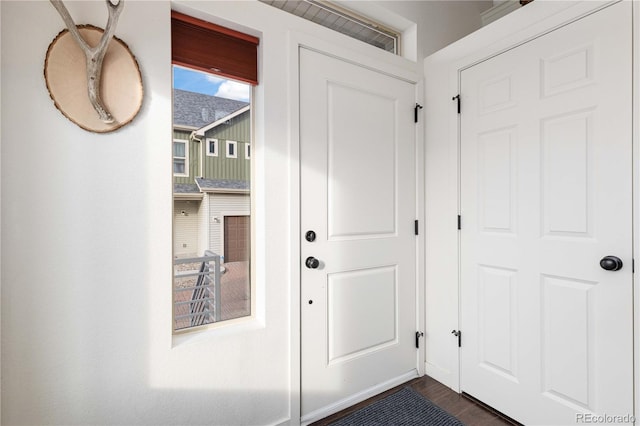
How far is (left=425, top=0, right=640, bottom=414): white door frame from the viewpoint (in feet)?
5.83

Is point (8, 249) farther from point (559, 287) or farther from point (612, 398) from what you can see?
point (612, 398)

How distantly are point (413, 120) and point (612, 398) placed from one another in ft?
5.96

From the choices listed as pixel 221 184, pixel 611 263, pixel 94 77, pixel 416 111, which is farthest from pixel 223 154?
pixel 611 263

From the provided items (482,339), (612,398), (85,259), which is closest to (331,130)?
(85,259)

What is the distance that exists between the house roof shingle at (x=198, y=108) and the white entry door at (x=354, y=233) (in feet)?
1.38

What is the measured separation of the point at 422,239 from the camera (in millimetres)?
2176

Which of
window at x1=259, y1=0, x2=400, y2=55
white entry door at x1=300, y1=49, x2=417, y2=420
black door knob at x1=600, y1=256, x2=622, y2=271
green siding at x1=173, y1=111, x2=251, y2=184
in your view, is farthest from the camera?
window at x1=259, y1=0, x2=400, y2=55

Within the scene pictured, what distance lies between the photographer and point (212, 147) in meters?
1.58

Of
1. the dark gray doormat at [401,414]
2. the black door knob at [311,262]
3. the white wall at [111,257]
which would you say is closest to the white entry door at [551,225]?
the dark gray doormat at [401,414]

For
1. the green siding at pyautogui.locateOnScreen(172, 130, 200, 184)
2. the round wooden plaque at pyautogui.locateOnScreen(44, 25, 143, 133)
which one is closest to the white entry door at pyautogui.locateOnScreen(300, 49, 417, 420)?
the green siding at pyautogui.locateOnScreen(172, 130, 200, 184)

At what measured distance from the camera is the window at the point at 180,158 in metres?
1.47

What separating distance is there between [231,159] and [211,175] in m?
0.14

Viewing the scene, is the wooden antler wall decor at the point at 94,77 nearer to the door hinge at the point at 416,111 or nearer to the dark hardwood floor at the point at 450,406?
the door hinge at the point at 416,111

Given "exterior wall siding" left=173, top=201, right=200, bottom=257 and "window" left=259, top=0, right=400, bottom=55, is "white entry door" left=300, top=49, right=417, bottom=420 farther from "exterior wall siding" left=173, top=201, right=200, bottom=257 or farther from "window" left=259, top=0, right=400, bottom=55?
"exterior wall siding" left=173, top=201, right=200, bottom=257
